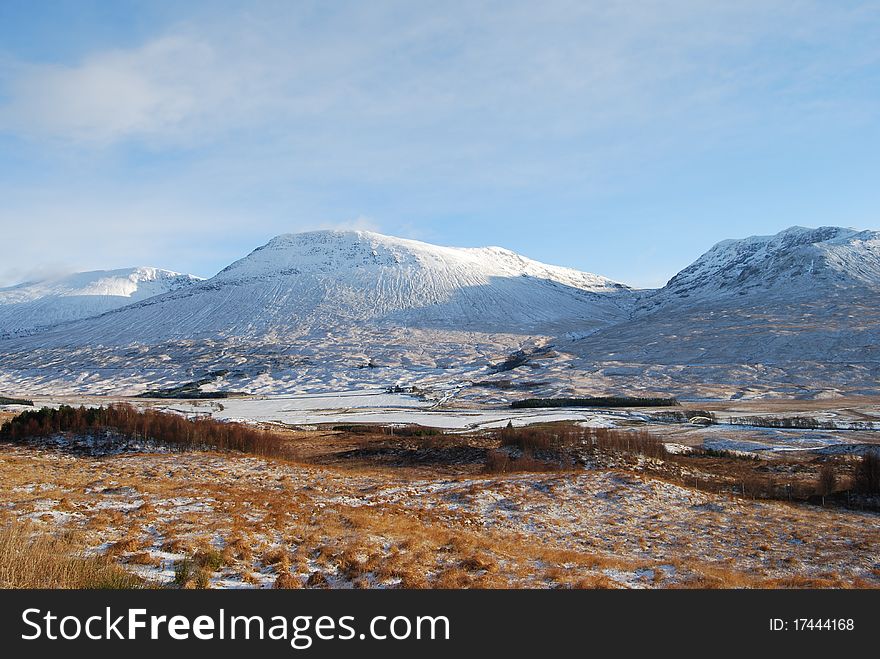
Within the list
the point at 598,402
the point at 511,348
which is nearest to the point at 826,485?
the point at 598,402

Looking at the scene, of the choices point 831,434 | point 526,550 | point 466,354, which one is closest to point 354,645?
point 526,550

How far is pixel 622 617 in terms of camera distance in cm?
769

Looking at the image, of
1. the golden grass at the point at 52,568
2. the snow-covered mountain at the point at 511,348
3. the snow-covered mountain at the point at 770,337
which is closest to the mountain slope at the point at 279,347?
the snow-covered mountain at the point at 511,348

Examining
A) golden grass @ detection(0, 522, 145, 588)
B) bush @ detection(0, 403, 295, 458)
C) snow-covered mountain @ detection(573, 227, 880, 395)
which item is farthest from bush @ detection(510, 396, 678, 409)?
golden grass @ detection(0, 522, 145, 588)

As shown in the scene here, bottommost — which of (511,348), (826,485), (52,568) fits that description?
(826,485)

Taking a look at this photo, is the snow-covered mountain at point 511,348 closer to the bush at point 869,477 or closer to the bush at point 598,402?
the bush at point 598,402

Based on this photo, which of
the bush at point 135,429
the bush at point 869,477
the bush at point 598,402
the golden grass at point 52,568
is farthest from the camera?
the bush at point 598,402

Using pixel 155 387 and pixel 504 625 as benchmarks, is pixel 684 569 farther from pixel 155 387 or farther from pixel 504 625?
pixel 155 387

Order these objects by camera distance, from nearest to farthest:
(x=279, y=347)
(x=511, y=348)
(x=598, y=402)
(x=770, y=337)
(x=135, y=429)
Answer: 1. (x=135, y=429)
2. (x=598, y=402)
3. (x=770, y=337)
4. (x=279, y=347)
5. (x=511, y=348)

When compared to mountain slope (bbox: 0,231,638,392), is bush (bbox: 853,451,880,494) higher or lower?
lower

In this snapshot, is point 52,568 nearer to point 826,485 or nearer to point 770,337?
point 826,485

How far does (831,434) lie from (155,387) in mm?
120617

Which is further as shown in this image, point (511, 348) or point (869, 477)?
point (511, 348)

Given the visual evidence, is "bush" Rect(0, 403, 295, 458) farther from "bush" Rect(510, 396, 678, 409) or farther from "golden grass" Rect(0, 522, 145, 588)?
"bush" Rect(510, 396, 678, 409)
